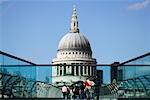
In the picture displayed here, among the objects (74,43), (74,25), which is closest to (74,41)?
(74,43)

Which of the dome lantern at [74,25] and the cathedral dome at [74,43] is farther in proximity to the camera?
the dome lantern at [74,25]

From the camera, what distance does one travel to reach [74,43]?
329ft

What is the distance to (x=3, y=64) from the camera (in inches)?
601

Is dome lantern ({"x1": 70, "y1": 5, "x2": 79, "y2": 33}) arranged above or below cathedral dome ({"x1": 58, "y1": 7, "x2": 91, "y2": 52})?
above

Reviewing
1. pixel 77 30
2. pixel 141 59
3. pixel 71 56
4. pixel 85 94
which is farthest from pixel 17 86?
pixel 77 30

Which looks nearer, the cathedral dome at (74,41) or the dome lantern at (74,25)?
the cathedral dome at (74,41)

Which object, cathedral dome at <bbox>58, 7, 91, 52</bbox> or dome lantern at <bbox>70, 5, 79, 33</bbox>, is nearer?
cathedral dome at <bbox>58, 7, 91, 52</bbox>

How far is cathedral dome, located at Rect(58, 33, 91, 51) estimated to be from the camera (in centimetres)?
9919

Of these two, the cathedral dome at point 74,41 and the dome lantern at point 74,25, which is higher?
the dome lantern at point 74,25

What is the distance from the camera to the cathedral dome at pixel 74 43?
99188 millimetres

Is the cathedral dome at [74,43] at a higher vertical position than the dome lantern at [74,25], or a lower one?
lower

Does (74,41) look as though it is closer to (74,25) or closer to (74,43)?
(74,43)

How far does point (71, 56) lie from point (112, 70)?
254 feet

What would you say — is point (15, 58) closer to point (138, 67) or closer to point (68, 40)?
point (138, 67)
